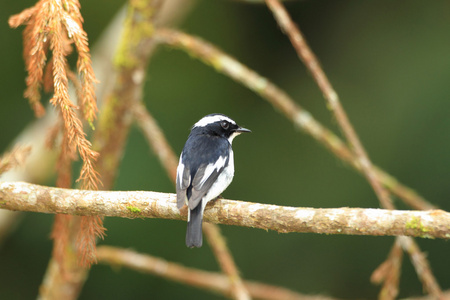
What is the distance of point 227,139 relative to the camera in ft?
12.5

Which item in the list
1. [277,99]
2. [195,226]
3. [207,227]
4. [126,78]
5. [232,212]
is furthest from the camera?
[126,78]

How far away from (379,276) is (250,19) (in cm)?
388

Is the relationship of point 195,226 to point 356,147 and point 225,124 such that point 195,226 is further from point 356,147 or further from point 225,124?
point 225,124

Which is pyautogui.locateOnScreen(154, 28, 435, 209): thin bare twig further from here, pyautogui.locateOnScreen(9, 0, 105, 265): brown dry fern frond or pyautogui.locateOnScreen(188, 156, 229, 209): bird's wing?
pyautogui.locateOnScreen(9, 0, 105, 265): brown dry fern frond

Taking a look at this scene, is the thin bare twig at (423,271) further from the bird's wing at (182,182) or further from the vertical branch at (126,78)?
the vertical branch at (126,78)

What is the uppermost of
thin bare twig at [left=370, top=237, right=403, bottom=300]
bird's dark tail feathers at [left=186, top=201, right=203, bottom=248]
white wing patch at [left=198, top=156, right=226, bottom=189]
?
white wing patch at [left=198, top=156, right=226, bottom=189]

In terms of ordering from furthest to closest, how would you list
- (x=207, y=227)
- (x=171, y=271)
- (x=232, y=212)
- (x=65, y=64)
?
(x=171, y=271), (x=207, y=227), (x=232, y=212), (x=65, y=64)

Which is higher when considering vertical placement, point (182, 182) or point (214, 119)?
point (214, 119)

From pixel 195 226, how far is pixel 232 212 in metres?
0.41

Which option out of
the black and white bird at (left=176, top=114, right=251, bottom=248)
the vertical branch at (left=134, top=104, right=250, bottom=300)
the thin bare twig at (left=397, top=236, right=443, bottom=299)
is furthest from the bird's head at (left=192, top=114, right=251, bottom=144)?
the thin bare twig at (left=397, top=236, right=443, bottom=299)

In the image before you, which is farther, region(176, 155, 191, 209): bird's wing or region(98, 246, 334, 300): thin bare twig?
region(98, 246, 334, 300): thin bare twig

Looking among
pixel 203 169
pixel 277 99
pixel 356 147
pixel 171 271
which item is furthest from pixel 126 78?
pixel 356 147

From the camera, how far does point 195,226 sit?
2723mm

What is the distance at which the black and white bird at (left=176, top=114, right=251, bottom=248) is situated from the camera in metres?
2.72
